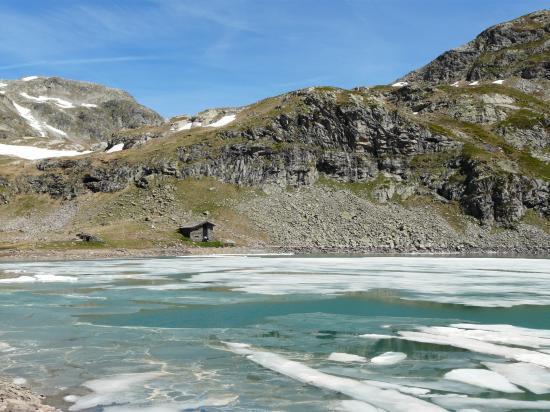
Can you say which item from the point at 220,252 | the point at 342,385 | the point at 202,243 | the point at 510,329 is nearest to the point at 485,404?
the point at 342,385

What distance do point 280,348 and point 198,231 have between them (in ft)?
251

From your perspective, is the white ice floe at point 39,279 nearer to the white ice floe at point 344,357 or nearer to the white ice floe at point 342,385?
the white ice floe at point 342,385

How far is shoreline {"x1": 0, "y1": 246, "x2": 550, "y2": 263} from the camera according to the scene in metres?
74.2

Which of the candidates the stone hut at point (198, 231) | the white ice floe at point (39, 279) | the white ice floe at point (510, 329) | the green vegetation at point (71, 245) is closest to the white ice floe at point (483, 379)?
the white ice floe at point (510, 329)

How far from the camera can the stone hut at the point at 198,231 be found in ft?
303

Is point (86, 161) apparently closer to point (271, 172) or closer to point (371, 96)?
point (271, 172)

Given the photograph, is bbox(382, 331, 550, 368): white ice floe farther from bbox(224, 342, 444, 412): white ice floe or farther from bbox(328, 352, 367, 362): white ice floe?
bbox(224, 342, 444, 412): white ice floe

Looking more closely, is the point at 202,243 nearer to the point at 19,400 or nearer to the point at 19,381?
the point at 19,381

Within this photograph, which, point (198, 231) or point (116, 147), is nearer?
point (198, 231)

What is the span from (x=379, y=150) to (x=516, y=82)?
88.5 m

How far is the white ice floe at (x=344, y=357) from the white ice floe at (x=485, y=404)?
3.98 m

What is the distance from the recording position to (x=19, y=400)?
1177 centimetres

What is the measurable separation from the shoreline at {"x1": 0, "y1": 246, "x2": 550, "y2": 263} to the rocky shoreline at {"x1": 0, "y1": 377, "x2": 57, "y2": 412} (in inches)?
A: 2433

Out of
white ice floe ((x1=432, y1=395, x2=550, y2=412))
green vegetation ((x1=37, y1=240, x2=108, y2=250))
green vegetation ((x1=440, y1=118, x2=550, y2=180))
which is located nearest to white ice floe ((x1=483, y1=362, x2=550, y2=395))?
white ice floe ((x1=432, y1=395, x2=550, y2=412))
